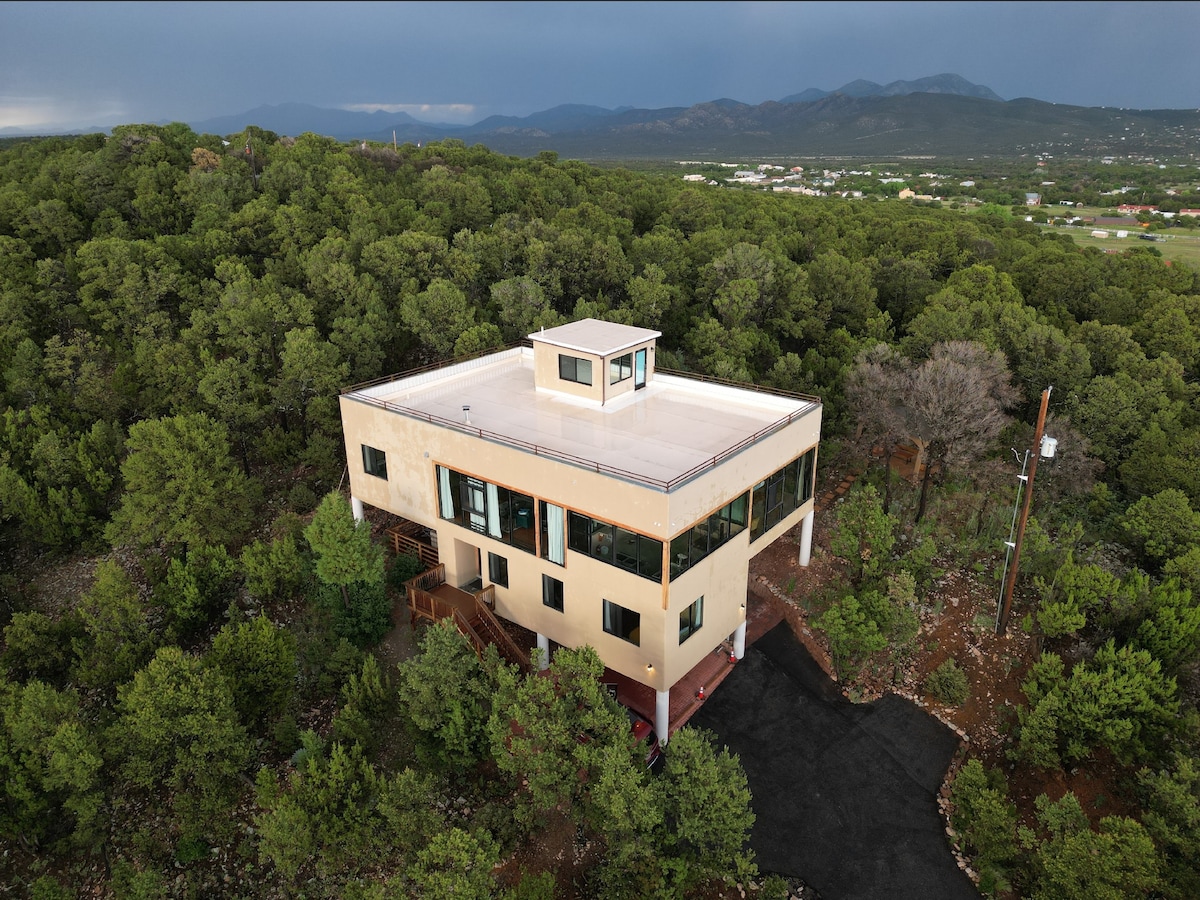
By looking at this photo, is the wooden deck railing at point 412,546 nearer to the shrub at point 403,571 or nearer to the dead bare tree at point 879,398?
the shrub at point 403,571

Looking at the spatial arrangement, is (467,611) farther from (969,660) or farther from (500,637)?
(969,660)

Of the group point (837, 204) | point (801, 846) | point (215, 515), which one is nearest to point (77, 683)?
point (215, 515)

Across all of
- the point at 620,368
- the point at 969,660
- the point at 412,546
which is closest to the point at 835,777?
the point at 969,660

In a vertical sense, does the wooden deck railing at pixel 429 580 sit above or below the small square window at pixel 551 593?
below

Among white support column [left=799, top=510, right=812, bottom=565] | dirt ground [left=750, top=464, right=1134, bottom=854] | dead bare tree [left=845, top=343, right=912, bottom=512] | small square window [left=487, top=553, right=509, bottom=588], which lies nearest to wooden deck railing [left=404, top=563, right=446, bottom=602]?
small square window [left=487, top=553, right=509, bottom=588]

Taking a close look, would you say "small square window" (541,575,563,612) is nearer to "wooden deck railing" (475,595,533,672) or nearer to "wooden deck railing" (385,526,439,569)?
"wooden deck railing" (475,595,533,672)

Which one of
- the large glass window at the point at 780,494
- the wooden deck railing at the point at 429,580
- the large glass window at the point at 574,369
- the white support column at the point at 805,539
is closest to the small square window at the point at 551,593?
the wooden deck railing at the point at 429,580

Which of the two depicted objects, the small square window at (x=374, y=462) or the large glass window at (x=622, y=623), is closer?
the large glass window at (x=622, y=623)

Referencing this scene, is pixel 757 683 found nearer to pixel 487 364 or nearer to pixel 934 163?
pixel 487 364
